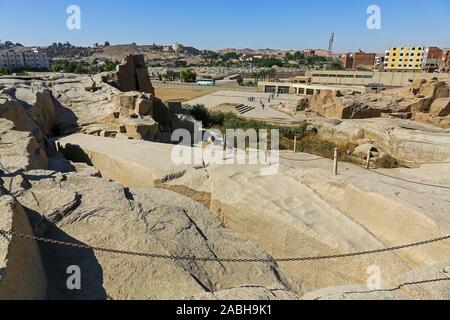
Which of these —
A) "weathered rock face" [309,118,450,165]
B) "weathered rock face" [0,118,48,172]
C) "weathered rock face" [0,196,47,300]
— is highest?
"weathered rock face" [0,118,48,172]

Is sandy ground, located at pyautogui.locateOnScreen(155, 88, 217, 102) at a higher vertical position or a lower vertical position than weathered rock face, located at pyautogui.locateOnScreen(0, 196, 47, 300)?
lower

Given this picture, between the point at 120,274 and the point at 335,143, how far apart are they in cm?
1451

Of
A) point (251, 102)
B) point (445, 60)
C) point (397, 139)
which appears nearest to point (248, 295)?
point (397, 139)

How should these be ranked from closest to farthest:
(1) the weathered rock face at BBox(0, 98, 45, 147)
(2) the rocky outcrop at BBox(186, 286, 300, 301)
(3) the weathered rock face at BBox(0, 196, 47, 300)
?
(3) the weathered rock face at BBox(0, 196, 47, 300) → (2) the rocky outcrop at BBox(186, 286, 300, 301) → (1) the weathered rock face at BBox(0, 98, 45, 147)

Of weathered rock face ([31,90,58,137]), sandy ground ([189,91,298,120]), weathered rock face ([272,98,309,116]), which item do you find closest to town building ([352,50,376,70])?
sandy ground ([189,91,298,120])

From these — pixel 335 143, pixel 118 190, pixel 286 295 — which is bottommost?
pixel 335 143

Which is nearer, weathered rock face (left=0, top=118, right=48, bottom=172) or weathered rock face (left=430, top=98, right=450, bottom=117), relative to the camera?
weathered rock face (left=0, top=118, right=48, bottom=172)

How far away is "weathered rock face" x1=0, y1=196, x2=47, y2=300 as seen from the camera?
294cm

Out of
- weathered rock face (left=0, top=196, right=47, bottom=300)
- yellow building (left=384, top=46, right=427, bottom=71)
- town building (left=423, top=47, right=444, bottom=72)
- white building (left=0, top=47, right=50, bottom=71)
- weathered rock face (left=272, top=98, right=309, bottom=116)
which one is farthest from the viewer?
white building (left=0, top=47, right=50, bottom=71)

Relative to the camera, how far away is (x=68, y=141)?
9.66 m

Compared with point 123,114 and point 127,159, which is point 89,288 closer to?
point 127,159

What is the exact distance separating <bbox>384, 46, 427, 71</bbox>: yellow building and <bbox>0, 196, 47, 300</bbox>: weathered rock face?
2770 inches

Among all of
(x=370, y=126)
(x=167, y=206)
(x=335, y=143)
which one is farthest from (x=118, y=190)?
(x=370, y=126)

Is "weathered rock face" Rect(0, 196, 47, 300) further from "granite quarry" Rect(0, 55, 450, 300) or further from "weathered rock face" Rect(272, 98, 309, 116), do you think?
"weathered rock face" Rect(272, 98, 309, 116)
